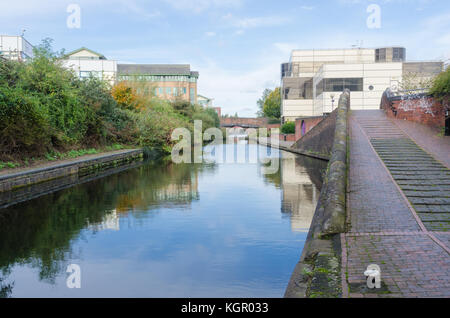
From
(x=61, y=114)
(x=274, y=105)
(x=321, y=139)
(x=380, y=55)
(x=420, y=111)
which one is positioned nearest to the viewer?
(x=420, y=111)

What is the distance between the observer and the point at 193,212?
9664mm

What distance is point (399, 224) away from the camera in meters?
6.02

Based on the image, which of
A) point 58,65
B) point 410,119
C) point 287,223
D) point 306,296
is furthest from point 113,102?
point 306,296

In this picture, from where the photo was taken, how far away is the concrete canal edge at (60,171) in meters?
12.0

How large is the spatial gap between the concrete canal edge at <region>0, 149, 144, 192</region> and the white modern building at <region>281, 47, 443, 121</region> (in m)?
24.4

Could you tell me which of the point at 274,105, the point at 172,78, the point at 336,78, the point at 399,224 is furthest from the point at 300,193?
the point at 274,105

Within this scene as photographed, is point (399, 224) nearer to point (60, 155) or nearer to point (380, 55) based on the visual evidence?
point (60, 155)

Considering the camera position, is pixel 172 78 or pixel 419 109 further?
pixel 172 78

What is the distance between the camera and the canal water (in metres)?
5.24

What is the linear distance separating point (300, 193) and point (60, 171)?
9075 mm

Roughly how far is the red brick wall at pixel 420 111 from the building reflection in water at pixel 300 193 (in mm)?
4727
